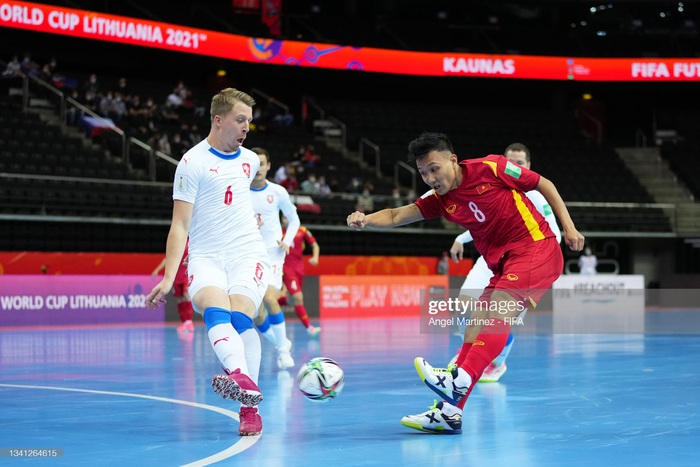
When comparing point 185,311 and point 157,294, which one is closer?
point 157,294

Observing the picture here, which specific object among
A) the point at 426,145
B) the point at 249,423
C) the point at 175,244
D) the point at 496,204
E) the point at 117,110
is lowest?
the point at 249,423

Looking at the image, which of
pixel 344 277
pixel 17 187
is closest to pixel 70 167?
pixel 17 187

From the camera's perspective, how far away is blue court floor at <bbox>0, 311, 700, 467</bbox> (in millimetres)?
5434

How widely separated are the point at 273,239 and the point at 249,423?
622 cm

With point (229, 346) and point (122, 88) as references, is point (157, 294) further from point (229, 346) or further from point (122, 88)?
point (122, 88)

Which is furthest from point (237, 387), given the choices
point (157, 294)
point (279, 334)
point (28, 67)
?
point (28, 67)

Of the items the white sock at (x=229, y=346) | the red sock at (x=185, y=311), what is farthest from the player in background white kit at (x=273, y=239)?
the red sock at (x=185, y=311)

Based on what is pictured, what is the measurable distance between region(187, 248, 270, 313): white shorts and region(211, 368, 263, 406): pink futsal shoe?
2.15ft

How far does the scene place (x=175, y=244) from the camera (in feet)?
20.7

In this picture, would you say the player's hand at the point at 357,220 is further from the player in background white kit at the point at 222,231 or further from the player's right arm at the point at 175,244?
the player's right arm at the point at 175,244

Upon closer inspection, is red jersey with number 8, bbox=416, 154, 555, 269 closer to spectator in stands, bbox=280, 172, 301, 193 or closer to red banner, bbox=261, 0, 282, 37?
spectator in stands, bbox=280, 172, 301, 193

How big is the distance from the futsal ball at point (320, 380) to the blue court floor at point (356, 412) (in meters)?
0.23

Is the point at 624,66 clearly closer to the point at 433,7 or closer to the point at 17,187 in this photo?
the point at 433,7

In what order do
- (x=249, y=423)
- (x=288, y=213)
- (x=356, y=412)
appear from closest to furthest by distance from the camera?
(x=249, y=423)
(x=356, y=412)
(x=288, y=213)
